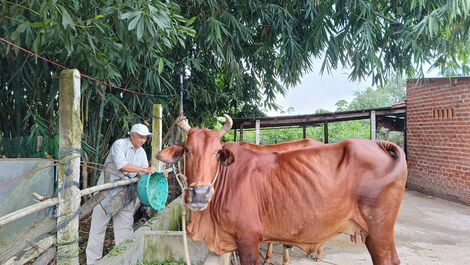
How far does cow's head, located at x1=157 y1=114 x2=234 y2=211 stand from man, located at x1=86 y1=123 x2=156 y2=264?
0.95 metres

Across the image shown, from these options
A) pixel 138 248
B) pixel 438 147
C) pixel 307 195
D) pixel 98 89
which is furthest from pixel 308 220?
pixel 438 147

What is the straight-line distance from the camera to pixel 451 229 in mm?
4773

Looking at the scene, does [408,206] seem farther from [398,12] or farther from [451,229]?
[398,12]

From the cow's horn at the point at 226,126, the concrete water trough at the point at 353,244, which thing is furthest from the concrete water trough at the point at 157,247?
the cow's horn at the point at 226,126

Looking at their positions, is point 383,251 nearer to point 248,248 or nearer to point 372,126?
point 248,248

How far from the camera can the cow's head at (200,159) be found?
2018mm

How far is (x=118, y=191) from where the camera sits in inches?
127

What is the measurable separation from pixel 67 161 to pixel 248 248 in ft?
4.85

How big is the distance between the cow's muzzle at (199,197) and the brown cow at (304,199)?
0.77ft

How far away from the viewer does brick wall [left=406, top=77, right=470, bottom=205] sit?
252 inches

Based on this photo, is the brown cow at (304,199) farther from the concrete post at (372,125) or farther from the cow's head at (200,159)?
the concrete post at (372,125)

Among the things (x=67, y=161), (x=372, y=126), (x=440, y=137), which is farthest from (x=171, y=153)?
(x=372, y=126)

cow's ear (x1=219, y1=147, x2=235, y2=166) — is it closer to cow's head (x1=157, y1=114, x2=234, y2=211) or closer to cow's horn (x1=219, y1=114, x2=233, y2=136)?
cow's head (x1=157, y1=114, x2=234, y2=211)

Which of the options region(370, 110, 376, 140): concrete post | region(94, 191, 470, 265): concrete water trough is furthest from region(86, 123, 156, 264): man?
region(370, 110, 376, 140): concrete post
